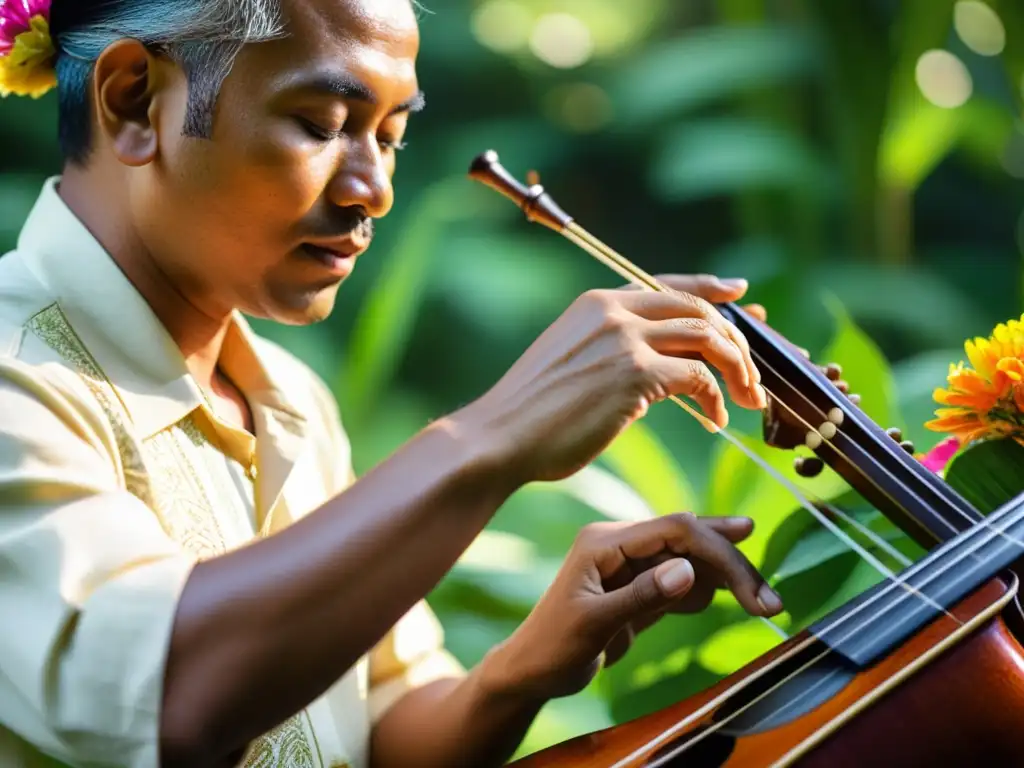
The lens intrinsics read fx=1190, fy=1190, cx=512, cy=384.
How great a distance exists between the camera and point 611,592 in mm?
680

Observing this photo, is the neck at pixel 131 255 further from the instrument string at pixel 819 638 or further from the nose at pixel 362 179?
the instrument string at pixel 819 638

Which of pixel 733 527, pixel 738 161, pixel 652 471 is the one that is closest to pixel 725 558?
pixel 733 527

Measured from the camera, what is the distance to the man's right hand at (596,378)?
536 millimetres

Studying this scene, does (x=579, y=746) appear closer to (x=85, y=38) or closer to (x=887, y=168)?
(x=85, y=38)

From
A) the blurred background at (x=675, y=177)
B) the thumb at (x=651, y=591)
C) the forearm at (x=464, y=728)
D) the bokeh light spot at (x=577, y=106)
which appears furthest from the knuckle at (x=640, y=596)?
the bokeh light spot at (x=577, y=106)

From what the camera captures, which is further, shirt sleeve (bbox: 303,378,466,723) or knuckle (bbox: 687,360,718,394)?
shirt sleeve (bbox: 303,378,466,723)

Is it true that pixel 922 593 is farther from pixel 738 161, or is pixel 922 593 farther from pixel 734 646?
pixel 738 161

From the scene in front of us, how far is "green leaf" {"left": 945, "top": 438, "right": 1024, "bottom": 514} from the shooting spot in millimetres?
686

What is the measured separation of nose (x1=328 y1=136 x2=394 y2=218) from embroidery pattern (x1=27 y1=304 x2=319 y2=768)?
0.16 m

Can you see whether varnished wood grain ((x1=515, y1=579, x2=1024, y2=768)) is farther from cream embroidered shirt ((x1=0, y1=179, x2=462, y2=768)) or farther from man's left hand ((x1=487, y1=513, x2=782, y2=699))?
cream embroidered shirt ((x1=0, y1=179, x2=462, y2=768))

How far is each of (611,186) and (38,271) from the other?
5.82 ft

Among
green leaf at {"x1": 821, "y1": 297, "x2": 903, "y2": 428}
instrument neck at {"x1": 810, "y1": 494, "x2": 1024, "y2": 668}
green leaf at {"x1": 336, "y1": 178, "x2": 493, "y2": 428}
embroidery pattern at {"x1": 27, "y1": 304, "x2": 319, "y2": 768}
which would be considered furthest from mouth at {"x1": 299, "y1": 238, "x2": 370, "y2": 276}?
green leaf at {"x1": 336, "y1": 178, "x2": 493, "y2": 428}

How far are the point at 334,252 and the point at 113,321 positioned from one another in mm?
129

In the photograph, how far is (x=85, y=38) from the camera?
681mm
